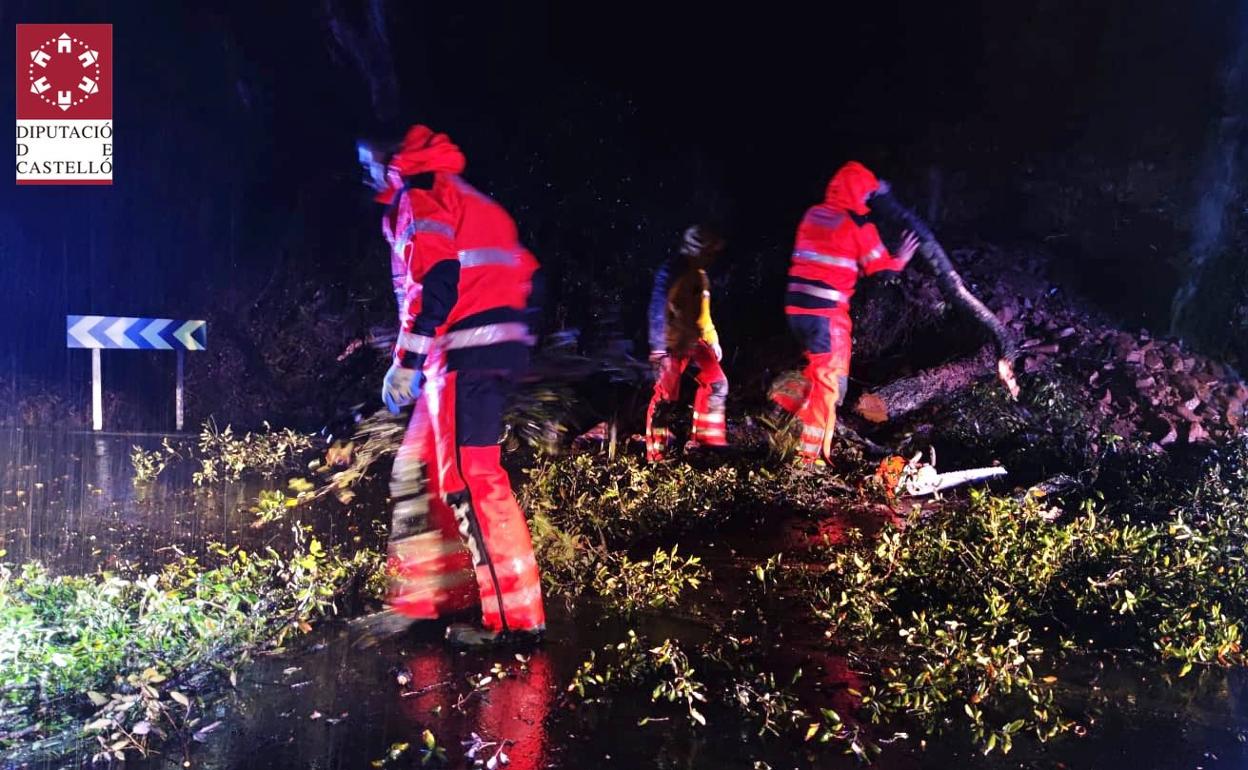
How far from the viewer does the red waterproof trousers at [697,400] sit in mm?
3621

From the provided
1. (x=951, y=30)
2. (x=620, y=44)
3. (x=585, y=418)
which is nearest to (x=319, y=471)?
(x=585, y=418)

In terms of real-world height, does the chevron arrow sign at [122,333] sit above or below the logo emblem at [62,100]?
below

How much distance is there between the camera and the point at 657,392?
12.1 feet

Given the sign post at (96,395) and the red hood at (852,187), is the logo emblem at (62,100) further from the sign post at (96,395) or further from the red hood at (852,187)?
the red hood at (852,187)

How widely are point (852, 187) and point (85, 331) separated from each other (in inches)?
169

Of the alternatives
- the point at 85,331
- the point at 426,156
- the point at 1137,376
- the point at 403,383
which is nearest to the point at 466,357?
the point at 403,383

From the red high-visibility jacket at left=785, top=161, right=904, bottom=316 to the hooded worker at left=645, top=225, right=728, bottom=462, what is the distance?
43 cm

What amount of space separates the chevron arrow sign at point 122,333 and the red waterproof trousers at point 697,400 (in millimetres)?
2822

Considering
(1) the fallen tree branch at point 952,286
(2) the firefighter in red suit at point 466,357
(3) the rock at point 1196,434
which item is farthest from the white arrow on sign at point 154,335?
(3) the rock at point 1196,434

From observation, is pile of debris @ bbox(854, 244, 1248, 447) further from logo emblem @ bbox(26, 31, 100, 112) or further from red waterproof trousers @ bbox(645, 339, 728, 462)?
logo emblem @ bbox(26, 31, 100, 112)

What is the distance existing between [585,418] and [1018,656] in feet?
7.04

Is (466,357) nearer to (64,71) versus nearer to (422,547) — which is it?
(422,547)

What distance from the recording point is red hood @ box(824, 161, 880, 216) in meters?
3.52

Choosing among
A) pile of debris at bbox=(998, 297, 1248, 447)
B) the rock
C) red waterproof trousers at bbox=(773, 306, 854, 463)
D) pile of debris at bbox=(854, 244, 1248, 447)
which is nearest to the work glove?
red waterproof trousers at bbox=(773, 306, 854, 463)
